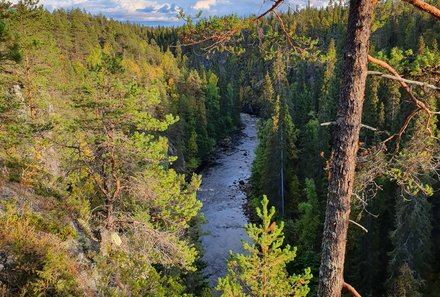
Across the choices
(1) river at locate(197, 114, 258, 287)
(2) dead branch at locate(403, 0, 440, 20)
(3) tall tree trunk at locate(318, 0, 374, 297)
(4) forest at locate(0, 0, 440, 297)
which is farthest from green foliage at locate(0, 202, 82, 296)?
(1) river at locate(197, 114, 258, 287)

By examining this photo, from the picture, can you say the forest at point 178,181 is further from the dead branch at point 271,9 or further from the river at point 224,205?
the river at point 224,205

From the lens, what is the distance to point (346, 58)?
383 cm

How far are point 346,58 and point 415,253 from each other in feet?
64.1

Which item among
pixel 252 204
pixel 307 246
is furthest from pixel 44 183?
pixel 252 204

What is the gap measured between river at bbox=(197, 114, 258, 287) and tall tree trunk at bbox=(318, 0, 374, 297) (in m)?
18.7

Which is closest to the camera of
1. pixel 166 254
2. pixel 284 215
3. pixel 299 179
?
pixel 166 254

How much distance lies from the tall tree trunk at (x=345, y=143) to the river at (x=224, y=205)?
18.7 metres

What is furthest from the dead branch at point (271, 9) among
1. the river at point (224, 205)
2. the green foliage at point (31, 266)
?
the river at point (224, 205)

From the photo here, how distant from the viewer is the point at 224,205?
38469 millimetres

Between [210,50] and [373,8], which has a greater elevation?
[373,8]

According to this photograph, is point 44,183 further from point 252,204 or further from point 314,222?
point 252,204

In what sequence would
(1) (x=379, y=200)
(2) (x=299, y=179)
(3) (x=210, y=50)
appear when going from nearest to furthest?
(3) (x=210, y=50) → (1) (x=379, y=200) → (2) (x=299, y=179)

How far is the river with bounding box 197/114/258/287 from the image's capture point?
28688 mm

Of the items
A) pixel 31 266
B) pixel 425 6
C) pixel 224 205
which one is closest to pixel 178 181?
pixel 31 266
